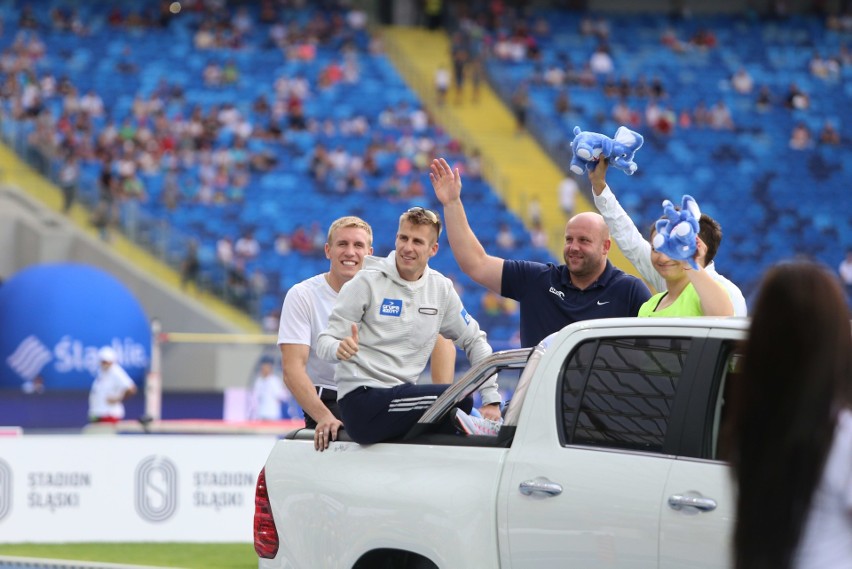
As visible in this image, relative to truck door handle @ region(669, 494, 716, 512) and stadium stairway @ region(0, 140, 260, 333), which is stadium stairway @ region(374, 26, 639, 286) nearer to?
stadium stairway @ region(0, 140, 260, 333)

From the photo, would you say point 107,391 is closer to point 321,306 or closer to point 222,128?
point 321,306

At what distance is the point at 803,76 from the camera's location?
39406 millimetres

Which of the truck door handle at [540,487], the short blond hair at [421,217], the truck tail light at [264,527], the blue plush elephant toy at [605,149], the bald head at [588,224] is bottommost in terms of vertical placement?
the truck tail light at [264,527]

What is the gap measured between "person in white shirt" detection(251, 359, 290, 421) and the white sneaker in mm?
15766

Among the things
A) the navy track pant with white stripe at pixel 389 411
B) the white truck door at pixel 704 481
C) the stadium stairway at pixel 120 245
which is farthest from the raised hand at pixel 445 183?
the stadium stairway at pixel 120 245

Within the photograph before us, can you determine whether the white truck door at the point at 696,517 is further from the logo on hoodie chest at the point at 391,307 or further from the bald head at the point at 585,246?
the bald head at the point at 585,246

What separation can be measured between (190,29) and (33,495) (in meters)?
25.0

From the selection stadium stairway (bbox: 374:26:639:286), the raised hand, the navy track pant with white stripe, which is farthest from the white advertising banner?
stadium stairway (bbox: 374:26:639:286)

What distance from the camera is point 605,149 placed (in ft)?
24.0

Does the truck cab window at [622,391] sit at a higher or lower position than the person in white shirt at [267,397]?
higher

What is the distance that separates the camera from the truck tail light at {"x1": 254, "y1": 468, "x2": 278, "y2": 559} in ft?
20.3

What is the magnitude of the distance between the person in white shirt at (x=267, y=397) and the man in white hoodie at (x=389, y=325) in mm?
15115

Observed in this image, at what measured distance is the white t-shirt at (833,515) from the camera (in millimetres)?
3328

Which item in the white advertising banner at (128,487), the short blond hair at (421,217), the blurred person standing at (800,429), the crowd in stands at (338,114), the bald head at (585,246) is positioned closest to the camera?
the blurred person standing at (800,429)
